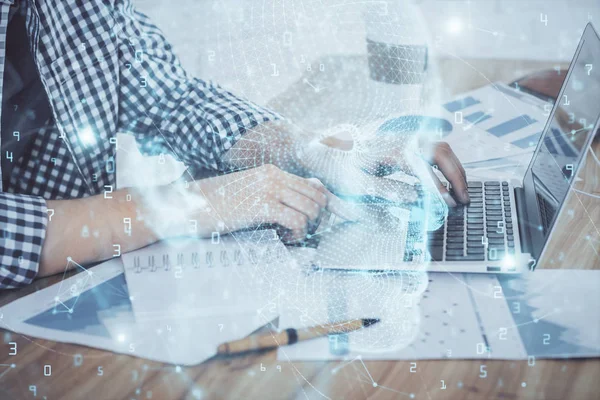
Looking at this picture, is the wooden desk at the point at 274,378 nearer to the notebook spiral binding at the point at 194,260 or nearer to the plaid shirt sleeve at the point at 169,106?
the notebook spiral binding at the point at 194,260

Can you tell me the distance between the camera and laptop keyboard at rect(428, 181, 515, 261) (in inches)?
21.6

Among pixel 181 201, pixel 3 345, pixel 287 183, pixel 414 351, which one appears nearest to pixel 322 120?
pixel 287 183

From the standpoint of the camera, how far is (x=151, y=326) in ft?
1.64

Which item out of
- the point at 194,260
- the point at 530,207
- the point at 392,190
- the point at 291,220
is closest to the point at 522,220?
the point at 530,207

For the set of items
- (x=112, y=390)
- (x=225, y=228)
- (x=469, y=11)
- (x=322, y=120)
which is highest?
(x=469, y=11)

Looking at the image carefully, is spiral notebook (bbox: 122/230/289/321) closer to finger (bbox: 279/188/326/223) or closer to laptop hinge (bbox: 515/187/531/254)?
finger (bbox: 279/188/326/223)

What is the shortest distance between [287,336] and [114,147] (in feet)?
1.23

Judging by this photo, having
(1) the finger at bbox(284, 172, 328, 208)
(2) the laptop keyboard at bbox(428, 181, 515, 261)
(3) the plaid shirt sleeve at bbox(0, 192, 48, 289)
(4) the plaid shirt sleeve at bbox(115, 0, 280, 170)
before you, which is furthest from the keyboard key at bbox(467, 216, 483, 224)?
(3) the plaid shirt sleeve at bbox(0, 192, 48, 289)

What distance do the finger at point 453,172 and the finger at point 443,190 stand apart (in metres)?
0.01

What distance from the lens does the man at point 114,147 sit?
0.57 meters

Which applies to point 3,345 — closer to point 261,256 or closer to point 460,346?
point 261,256

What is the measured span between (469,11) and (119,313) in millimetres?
538

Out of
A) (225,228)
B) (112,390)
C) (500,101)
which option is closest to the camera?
(112,390)

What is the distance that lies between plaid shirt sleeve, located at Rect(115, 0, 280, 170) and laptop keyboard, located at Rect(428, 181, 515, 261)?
0.25 m
